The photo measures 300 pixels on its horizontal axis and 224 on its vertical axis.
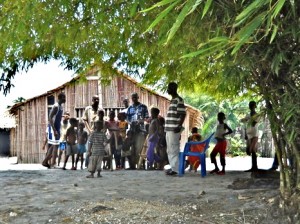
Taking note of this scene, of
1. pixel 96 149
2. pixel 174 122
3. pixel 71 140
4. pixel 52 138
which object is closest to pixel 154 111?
pixel 174 122

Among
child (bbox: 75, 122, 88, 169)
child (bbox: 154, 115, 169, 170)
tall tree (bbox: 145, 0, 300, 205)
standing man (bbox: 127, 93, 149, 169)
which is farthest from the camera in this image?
child (bbox: 75, 122, 88, 169)

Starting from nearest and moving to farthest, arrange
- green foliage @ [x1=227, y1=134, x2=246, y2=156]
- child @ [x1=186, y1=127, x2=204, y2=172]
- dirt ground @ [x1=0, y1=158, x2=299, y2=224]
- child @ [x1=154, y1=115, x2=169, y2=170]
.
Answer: dirt ground @ [x1=0, y1=158, x2=299, y2=224]
child @ [x1=186, y1=127, x2=204, y2=172]
child @ [x1=154, y1=115, x2=169, y2=170]
green foliage @ [x1=227, y1=134, x2=246, y2=156]

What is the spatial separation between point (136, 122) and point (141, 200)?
4.59 metres

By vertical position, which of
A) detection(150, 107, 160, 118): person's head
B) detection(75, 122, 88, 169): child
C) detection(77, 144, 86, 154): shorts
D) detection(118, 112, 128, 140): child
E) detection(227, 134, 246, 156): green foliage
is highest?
detection(150, 107, 160, 118): person's head

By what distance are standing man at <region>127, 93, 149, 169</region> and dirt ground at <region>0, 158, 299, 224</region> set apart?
2273 mm

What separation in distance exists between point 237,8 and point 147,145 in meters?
6.92

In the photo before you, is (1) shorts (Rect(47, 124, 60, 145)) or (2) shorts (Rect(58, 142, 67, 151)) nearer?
(1) shorts (Rect(47, 124, 60, 145))

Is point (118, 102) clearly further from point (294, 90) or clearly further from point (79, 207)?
point (294, 90)

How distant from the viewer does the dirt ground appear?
4871 millimetres

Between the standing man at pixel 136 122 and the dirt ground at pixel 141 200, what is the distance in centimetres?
227

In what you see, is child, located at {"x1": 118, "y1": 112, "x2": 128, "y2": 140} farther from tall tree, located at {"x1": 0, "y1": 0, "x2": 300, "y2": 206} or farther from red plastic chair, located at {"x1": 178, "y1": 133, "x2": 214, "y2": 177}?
red plastic chair, located at {"x1": 178, "y1": 133, "x2": 214, "y2": 177}

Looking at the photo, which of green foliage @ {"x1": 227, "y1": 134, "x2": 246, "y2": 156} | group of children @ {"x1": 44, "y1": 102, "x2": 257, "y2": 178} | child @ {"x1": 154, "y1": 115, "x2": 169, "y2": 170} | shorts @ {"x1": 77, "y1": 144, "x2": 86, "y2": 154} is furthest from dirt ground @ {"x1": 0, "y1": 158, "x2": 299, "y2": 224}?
green foliage @ {"x1": 227, "y1": 134, "x2": 246, "y2": 156}

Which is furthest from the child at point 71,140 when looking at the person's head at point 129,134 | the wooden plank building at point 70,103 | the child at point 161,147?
the wooden plank building at point 70,103

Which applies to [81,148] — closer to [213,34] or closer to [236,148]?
[213,34]
